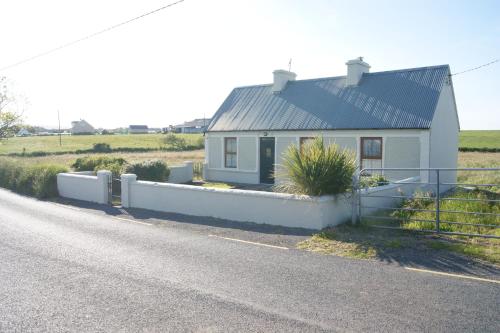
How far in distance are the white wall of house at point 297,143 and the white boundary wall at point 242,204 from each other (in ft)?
6.45

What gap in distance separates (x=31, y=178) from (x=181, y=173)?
699cm

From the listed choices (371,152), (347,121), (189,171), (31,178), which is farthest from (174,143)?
(371,152)

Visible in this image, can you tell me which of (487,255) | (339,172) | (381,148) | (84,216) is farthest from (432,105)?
(84,216)

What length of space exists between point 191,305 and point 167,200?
826 centimetres

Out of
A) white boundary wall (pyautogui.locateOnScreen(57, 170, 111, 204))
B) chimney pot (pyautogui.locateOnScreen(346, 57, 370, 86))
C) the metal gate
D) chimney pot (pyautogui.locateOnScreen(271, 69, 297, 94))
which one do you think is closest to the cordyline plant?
the metal gate

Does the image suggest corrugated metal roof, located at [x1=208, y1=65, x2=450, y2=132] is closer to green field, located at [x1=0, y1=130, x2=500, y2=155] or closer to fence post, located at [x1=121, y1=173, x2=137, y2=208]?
fence post, located at [x1=121, y1=173, x2=137, y2=208]

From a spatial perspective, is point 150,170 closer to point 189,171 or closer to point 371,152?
point 189,171

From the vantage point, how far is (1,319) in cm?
537

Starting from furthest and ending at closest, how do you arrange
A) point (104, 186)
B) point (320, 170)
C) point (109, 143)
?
point (109, 143), point (104, 186), point (320, 170)

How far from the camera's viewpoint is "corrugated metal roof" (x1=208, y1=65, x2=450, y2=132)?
57.7 feet

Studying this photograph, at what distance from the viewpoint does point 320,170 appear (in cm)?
1044

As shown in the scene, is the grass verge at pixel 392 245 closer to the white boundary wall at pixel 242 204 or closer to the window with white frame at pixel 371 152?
the white boundary wall at pixel 242 204

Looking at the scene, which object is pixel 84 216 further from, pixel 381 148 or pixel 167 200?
pixel 381 148

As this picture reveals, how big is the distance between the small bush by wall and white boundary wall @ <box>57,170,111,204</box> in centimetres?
43
